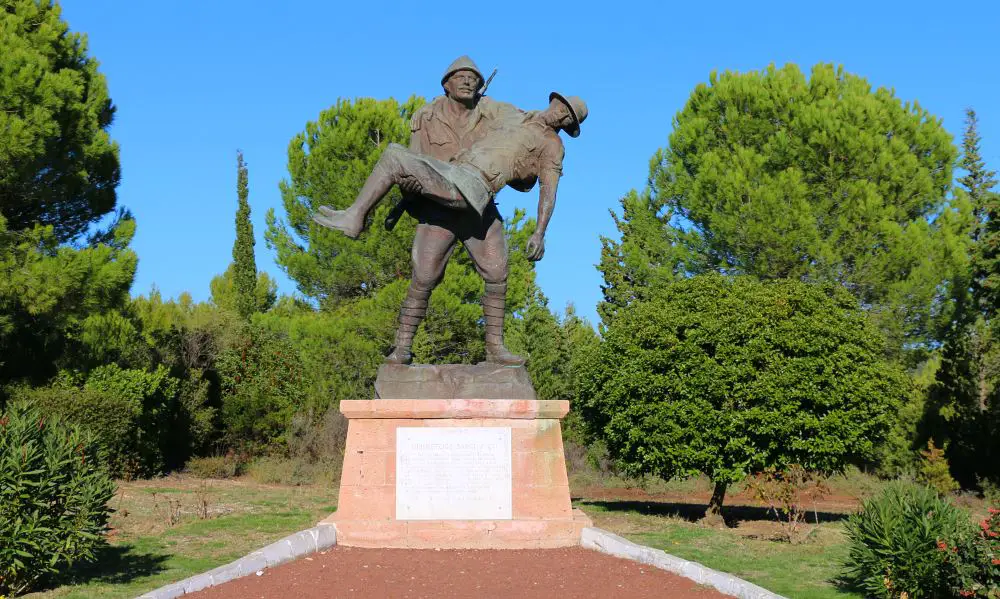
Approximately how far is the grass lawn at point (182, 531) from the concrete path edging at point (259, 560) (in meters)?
0.57

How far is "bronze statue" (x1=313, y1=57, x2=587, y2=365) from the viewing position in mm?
8086

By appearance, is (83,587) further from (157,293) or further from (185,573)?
(157,293)

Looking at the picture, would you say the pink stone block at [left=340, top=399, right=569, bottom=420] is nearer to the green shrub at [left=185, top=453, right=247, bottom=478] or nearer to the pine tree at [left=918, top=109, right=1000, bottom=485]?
the green shrub at [left=185, top=453, right=247, bottom=478]

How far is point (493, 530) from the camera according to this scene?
7.56 m

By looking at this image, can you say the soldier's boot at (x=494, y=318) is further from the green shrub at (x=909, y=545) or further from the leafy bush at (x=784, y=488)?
the leafy bush at (x=784, y=488)

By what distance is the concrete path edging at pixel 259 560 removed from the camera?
232 inches

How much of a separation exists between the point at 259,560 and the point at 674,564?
9.99 feet

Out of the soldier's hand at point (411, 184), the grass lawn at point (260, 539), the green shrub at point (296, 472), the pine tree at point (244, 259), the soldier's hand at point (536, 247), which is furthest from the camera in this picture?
the pine tree at point (244, 259)

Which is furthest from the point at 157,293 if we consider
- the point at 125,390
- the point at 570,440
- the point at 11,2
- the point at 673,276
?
the point at 673,276

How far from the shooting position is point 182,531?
9.20m

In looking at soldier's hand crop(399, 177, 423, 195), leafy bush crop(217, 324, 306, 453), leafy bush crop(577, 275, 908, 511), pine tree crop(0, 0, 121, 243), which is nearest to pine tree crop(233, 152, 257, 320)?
leafy bush crop(217, 324, 306, 453)

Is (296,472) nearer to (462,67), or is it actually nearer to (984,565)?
(462,67)

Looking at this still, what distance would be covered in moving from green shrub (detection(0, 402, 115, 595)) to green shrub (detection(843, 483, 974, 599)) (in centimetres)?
556

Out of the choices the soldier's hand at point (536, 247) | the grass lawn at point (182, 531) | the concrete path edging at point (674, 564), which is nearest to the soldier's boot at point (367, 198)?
the soldier's hand at point (536, 247)
